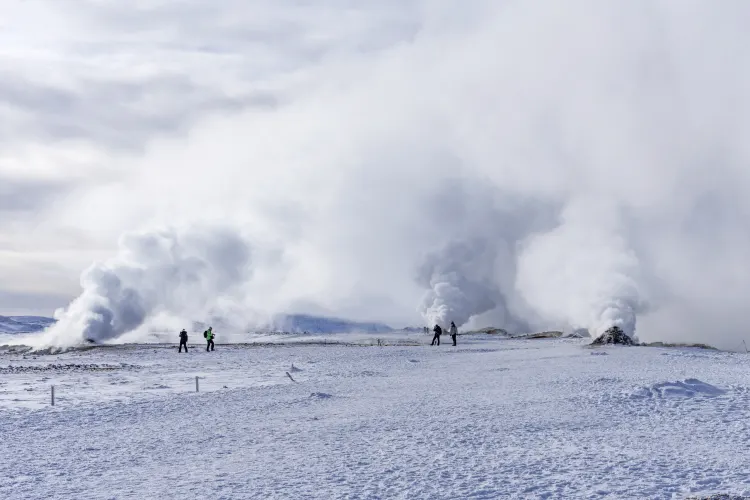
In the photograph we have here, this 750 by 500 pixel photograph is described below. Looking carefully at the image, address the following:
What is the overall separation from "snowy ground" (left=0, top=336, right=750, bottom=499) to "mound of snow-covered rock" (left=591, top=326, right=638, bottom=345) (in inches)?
617

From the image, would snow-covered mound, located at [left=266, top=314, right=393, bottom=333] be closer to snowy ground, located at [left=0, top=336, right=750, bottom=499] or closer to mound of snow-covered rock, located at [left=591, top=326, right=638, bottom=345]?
mound of snow-covered rock, located at [left=591, top=326, right=638, bottom=345]

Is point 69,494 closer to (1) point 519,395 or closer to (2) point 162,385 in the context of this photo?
(1) point 519,395

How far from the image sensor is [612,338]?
47.1 m

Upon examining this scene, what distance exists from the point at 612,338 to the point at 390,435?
34.0 meters

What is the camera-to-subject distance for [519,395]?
22.6 m

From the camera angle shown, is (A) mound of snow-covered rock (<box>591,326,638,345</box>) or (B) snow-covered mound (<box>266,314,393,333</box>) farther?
(B) snow-covered mound (<box>266,314,393,333</box>)

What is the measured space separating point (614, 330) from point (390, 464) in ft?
124

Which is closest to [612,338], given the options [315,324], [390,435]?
[390,435]

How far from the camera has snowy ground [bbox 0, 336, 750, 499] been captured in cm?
1246

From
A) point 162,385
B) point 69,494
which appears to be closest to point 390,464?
point 69,494

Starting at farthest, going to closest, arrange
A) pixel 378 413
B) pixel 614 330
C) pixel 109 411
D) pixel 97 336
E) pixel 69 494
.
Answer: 1. pixel 97 336
2. pixel 614 330
3. pixel 109 411
4. pixel 378 413
5. pixel 69 494

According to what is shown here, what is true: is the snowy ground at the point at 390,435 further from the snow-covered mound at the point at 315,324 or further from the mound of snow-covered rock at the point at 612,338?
the snow-covered mound at the point at 315,324

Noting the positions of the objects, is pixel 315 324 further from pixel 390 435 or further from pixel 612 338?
pixel 390 435

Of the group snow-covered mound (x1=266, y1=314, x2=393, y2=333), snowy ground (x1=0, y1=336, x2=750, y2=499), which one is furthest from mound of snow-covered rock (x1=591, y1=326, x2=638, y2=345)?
snow-covered mound (x1=266, y1=314, x2=393, y2=333)
